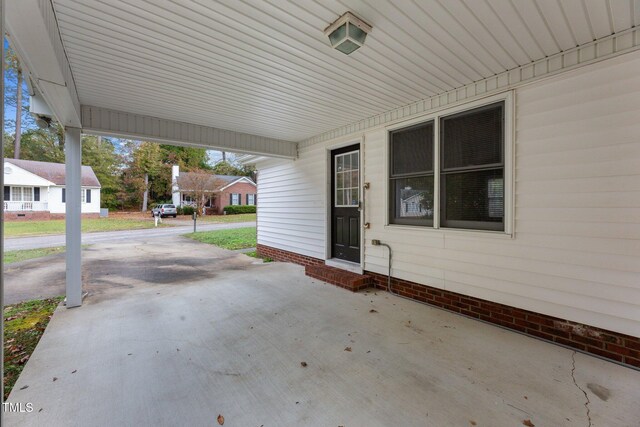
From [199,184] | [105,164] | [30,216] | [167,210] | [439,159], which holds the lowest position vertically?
[30,216]

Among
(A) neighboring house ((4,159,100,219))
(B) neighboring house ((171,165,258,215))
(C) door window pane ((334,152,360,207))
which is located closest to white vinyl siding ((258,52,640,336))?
(C) door window pane ((334,152,360,207))

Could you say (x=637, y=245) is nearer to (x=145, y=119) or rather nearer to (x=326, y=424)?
(x=326, y=424)

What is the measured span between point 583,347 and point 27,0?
485 centimetres

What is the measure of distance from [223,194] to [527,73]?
84.8 ft

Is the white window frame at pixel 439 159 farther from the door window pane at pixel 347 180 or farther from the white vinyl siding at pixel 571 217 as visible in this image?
the door window pane at pixel 347 180

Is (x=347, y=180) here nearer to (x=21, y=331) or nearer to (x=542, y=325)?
(x=542, y=325)

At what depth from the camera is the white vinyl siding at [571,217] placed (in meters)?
2.37

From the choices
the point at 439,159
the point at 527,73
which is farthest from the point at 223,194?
the point at 527,73

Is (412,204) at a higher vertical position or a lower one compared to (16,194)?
lower

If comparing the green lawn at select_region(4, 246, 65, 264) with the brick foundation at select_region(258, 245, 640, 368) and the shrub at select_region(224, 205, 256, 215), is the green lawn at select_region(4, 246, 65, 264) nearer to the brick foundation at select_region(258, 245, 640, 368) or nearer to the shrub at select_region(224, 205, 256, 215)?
the brick foundation at select_region(258, 245, 640, 368)

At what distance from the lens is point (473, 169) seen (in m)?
3.34

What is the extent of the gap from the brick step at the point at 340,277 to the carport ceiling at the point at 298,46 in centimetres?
270

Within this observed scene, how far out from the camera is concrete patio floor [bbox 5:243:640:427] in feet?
5.94

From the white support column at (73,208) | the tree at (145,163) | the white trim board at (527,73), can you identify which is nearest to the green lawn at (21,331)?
the white support column at (73,208)
